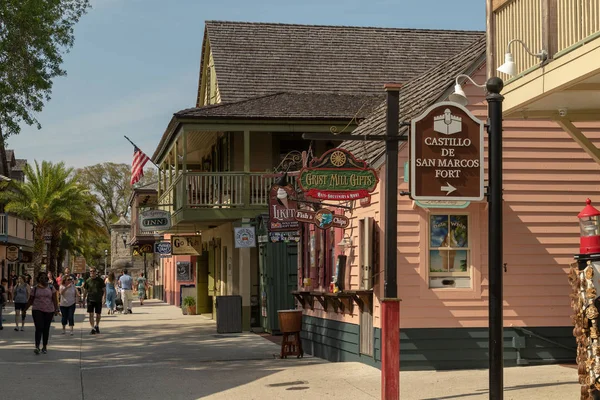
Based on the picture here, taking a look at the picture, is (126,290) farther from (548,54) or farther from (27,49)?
(548,54)

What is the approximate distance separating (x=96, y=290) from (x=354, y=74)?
423 inches

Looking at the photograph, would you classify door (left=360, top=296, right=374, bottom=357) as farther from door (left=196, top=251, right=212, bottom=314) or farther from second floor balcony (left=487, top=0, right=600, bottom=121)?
door (left=196, top=251, right=212, bottom=314)

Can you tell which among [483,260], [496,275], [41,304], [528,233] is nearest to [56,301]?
[41,304]

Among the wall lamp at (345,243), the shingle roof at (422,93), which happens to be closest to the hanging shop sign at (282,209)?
the shingle roof at (422,93)

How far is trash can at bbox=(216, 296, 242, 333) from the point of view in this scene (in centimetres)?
2488

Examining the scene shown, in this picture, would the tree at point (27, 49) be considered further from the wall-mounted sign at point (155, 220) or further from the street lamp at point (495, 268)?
the street lamp at point (495, 268)

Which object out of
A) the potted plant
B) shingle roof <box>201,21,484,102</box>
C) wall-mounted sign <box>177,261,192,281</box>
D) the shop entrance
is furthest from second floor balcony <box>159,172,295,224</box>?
wall-mounted sign <box>177,261,192,281</box>

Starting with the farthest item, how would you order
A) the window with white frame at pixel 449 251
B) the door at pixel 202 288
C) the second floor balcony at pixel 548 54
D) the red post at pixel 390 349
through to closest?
the door at pixel 202 288
the window with white frame at pixel 449 251
the red post at pixel 390 349
the second floor balcony at pixel 548 54

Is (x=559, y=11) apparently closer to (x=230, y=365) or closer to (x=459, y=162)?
(x=459, y=162)

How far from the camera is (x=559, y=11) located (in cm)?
997

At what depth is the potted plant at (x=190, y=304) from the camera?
35594 mm

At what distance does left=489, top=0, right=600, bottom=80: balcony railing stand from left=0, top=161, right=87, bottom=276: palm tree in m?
42.3

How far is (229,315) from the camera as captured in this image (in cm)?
2492

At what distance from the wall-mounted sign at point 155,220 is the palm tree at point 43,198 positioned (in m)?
25.3
